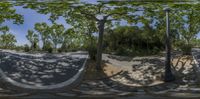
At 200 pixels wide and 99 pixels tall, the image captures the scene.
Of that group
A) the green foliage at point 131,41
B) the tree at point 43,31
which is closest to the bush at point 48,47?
the tree at point 43,31

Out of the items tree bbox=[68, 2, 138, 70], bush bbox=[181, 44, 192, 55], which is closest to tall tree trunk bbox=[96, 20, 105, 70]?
tree bbox=[68, 2, 138, 70]

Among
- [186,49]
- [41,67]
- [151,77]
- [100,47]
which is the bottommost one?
Result: [151,77]

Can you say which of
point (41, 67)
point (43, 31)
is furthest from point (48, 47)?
point (41, 67)

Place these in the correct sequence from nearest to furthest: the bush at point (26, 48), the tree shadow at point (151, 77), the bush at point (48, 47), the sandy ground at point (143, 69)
A: the tree shadow at point (151, 77) → the sandy ground at point (143, 69) → the bush at point (48, 47) → the bush at point (26, 48)

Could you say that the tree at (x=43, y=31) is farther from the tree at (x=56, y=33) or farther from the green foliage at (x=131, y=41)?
the green foliage at (x=131, y=41)

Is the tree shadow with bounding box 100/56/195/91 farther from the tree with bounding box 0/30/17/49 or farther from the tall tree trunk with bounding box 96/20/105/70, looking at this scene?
the tree with bounding box 0/30/17/49

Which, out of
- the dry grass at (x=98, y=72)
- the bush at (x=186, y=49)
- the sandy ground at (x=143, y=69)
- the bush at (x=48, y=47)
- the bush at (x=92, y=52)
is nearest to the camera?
the sandy ground at (x=143, y=69)

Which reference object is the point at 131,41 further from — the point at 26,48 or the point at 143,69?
the point at 26,48

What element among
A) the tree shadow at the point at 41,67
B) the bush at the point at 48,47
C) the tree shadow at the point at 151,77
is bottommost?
the tree shadow at the point at 151,77

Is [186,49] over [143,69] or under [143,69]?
over

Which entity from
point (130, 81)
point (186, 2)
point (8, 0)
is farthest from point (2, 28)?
point (186, 2)

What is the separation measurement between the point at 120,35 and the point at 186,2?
876 cm

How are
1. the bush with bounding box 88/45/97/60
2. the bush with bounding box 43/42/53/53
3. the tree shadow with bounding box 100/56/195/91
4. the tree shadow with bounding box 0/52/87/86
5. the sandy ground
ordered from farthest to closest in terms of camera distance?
the bush with bounding box 43/42/53/53, the bush with bounding box 88/45/97/60, the sandy ground, the tree shadow with bounding box 0/52/87/86, the tree shadow with bounding box 100/56/195/91

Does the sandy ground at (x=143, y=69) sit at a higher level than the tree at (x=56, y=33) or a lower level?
lower
